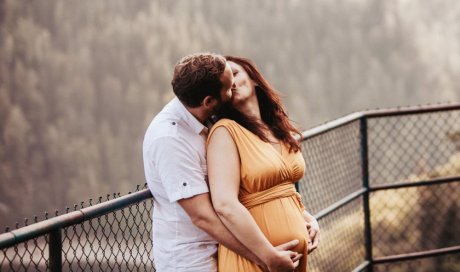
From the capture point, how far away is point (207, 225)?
2.21 meters

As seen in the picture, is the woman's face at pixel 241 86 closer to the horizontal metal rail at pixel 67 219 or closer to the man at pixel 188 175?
the man at pixel 188 175

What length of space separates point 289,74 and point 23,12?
2424 cm

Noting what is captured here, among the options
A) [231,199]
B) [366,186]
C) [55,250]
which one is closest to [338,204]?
[366,186]

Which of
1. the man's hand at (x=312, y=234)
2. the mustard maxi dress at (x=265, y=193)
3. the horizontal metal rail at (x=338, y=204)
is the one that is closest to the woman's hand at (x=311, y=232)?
the man's hand at (x=312, y=234)

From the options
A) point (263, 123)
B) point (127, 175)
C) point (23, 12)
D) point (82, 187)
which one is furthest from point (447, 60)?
point (263, 123)

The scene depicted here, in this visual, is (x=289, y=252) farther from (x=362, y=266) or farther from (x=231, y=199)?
(x=362, y=266)

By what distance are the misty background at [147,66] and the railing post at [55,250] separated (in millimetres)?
49550

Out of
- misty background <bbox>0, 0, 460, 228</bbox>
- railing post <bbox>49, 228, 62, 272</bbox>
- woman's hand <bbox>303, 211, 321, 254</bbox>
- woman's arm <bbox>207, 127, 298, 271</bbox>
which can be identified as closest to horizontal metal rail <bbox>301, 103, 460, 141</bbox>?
woman's hand <bbox>303, 211, 321, 254</bbox>

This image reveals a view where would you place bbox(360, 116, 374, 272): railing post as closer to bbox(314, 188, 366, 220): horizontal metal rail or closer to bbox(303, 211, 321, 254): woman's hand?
bbox(314, 188, 366, 220): horizontal metal rail

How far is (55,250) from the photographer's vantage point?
2.20m

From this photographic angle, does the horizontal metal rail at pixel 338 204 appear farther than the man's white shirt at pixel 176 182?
Yes

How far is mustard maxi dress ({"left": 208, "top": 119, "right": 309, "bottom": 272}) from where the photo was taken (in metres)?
2.31

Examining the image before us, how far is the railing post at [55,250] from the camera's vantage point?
2184mm

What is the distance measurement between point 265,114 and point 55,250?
3.25ft
